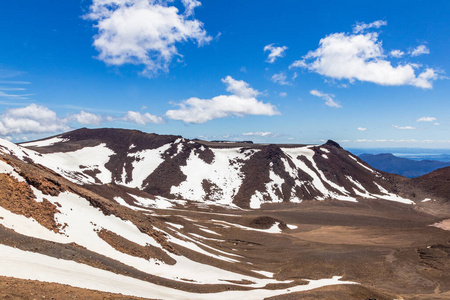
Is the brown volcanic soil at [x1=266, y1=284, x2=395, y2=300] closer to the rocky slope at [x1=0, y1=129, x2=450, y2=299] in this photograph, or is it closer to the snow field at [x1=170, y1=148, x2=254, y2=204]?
the rocky slope at [x1=0, y1=129, x2=450, y2=299]

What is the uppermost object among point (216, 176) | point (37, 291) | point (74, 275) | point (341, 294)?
point (37, 291)

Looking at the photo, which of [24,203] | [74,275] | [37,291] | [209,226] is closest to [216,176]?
[209,226]

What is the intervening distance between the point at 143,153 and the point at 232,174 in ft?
152

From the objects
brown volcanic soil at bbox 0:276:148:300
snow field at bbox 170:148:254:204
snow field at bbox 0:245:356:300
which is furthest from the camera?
snow field at bbox 170:148:254:204

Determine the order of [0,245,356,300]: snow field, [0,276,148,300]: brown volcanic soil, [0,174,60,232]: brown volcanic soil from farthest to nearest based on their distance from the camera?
[0,174,60,232]: brown volcanic soil
[0,245,356,300]: snow field
[0,276,148,300]: brown volcanic soil

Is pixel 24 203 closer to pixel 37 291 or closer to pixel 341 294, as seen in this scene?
pixel 37 291

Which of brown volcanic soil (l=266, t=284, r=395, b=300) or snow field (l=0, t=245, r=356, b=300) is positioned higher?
snow field (l=0, t=245, r=356, b=300)

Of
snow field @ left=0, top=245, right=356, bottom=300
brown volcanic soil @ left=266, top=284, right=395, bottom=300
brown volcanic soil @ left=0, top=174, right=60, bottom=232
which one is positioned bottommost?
brown volcanic soil @ left=266, top=284, right=395, bottom=300

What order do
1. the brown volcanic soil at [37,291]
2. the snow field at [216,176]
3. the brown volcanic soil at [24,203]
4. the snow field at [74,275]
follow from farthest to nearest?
the snow field at [216,176] < the brown volcanic soil at [24,203] < the snow field at [74,275] < the brown volcanic soil at [37,291]

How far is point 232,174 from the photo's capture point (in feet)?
412

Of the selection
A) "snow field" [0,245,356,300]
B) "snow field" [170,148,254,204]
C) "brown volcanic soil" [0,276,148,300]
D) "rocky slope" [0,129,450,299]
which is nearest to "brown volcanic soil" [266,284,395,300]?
"rocky slope" [0,129,450,299]

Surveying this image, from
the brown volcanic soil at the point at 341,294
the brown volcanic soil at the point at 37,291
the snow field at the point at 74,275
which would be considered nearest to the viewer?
the brown volcanic soil at the point at 37,291

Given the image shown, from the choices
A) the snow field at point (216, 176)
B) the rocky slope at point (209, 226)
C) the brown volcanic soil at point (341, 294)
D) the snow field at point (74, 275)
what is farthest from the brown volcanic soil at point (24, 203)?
the snow field at point (216, 176)

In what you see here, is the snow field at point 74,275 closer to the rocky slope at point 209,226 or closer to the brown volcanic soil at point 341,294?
the rocky slope at point 209,226
